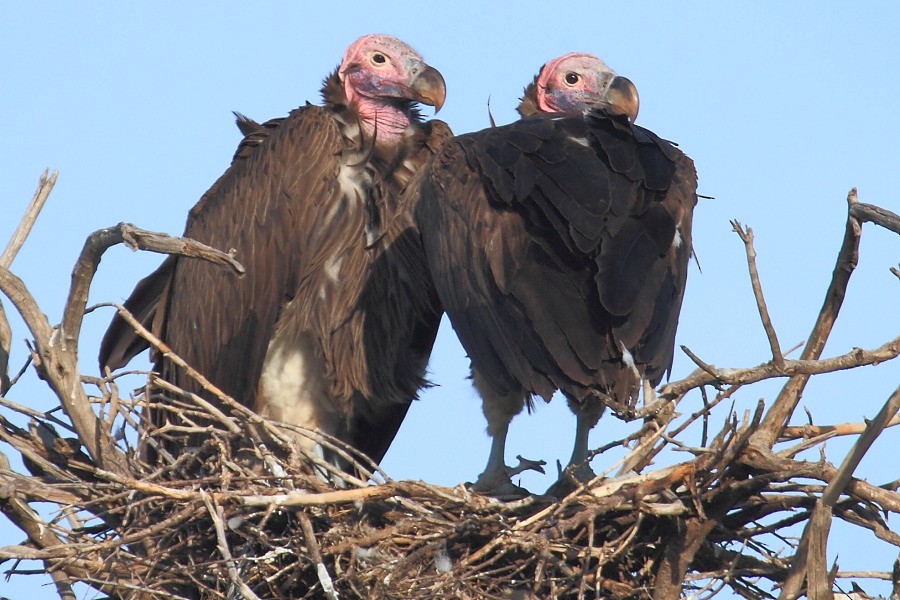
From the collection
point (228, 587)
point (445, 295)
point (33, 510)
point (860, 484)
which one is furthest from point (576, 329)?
point (33, 510)

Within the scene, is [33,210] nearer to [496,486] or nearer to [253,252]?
[253,252]

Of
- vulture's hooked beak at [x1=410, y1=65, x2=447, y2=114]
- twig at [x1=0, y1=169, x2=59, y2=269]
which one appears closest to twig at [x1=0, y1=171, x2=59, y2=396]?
twig at [x1=0, y1=169, x2=59, y2=269]

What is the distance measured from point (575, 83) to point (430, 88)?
989mm

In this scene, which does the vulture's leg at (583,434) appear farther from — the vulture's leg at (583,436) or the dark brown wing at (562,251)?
the dark brown wing at (562,251)

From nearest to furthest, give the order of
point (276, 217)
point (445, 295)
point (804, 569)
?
1. point (804, 569)
2. point (445, 295)
3. point (276, 217)

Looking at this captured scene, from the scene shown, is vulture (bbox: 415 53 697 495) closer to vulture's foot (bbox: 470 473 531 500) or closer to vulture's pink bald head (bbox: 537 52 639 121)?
vulture's foot (bbox: 470 473 531 500)

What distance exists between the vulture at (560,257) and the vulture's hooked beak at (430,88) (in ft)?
3.25

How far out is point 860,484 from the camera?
5547 millimetres

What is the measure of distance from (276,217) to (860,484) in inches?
127

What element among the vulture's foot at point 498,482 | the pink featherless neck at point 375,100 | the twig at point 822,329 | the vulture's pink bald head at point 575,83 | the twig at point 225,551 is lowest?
the twig at point 225,551

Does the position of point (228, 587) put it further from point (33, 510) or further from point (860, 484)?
point (860, 484)

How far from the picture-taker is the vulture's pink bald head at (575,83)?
8.50 meters

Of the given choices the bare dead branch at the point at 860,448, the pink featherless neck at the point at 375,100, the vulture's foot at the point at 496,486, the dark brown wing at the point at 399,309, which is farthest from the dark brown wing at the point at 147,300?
the bare dead branch at the point at 860,448

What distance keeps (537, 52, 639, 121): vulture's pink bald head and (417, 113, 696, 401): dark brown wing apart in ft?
5.27
